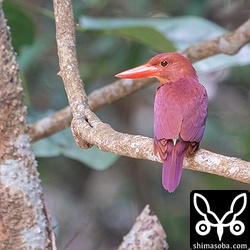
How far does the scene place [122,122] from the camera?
142 inches

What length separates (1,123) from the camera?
1.78 metres

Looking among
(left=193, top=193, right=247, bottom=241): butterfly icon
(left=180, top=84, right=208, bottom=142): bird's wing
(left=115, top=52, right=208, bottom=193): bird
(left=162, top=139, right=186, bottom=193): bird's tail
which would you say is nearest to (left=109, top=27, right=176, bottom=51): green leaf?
(left=193, top=193, right=247, bottom=241): butterfly icon

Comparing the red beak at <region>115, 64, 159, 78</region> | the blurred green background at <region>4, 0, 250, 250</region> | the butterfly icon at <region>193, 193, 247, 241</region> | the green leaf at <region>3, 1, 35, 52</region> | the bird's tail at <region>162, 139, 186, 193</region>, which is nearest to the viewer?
the bird's tail at <region>162, 139, 186, 193</region>

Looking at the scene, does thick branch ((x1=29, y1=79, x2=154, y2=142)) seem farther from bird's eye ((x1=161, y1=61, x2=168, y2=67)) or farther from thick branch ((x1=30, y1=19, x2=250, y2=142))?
bird's eye ((x1=161, y1=61, x2=168, y2=67))

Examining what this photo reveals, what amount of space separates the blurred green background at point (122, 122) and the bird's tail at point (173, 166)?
1624 millimetres

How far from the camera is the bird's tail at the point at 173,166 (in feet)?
4.88

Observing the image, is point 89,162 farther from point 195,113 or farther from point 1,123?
point 195,113

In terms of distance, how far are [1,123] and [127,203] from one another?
1.89 m

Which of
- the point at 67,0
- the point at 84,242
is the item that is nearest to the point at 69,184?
the point at 84,242

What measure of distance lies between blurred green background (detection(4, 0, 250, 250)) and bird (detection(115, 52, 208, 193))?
1484 mm

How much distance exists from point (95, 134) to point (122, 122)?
209 centimetres

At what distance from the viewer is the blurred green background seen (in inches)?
134

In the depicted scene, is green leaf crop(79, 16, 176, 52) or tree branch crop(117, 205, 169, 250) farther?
green leaf crop(79, 16, 176, 52)

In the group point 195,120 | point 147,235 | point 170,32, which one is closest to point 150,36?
point 170,32
